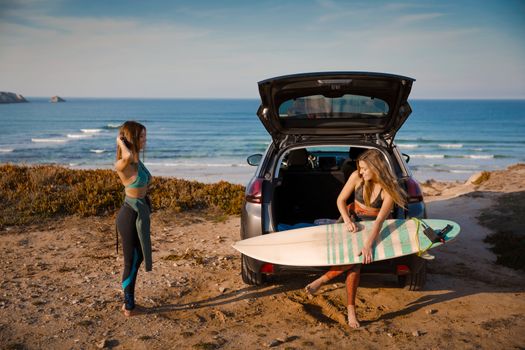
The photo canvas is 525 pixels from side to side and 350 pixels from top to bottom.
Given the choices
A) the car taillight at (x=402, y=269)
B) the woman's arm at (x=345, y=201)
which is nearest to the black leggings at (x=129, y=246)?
the woman's arm at (x=345, y=201)

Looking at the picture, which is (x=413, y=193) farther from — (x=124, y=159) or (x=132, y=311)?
(x=132, y=311)

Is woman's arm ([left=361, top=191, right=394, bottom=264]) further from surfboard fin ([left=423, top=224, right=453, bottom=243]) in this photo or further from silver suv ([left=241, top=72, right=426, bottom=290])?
surfboard fin ([left=423, top=224, right=453, bottom=243])

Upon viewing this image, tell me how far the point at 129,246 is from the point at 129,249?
0.03 meters

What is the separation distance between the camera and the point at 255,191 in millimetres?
4797

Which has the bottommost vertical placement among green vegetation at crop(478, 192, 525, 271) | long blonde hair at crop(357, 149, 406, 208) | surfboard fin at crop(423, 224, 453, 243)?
green vegetation at crop(478, 192, 525, 271)

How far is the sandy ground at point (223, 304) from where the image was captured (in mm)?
3914

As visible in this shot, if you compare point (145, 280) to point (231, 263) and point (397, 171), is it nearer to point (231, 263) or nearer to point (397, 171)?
point (231, 263)

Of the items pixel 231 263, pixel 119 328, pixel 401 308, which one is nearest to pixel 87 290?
pixel 119 328

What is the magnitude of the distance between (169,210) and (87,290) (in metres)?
4.07

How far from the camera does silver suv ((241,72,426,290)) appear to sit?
183 inches

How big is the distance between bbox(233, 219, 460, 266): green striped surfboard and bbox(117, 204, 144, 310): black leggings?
0.96 m

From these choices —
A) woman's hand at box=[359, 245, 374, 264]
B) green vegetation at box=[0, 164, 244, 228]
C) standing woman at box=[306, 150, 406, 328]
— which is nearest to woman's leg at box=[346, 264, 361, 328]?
standing woman at box=[306, 150, 406, 328]

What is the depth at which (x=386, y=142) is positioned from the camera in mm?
5285

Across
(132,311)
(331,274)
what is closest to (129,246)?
(132,311)
